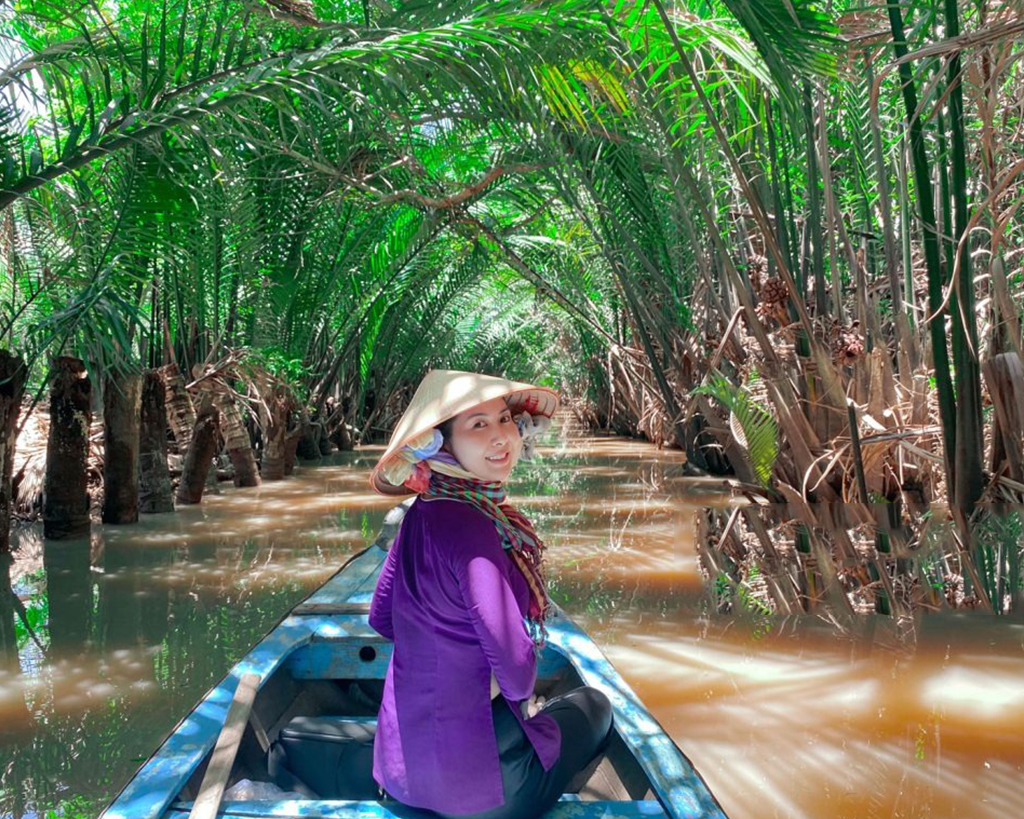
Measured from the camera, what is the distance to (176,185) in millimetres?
6004

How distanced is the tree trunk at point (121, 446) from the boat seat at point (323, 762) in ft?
16.7

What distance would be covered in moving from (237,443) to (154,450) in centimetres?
200

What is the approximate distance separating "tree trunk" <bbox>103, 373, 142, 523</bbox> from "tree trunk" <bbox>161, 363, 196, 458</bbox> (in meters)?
1.36

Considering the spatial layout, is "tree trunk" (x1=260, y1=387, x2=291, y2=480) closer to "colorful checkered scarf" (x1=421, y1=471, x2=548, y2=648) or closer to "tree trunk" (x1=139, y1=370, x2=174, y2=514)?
"tree trunk" (x1=139, y1=370, x2=174, y2=514)

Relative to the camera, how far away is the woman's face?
201 cm

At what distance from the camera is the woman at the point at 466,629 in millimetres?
1850

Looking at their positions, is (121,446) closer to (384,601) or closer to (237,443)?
(237,443)

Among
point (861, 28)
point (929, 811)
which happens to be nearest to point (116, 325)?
point (861, 28)

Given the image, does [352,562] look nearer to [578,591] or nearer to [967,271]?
[578,591]

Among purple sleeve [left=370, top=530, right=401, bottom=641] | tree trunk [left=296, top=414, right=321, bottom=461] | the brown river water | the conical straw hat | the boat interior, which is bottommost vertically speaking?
the brown river water

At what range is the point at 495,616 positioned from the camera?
180cm

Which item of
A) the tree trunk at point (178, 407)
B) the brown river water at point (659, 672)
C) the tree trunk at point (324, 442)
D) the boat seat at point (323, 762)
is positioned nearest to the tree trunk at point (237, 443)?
the tree trunk at point (178, 407)

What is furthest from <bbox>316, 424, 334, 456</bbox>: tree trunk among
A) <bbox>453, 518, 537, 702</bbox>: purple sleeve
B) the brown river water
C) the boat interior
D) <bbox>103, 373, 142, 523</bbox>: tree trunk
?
<bbox>453, 518, 537, 702</bbox>: purple sleeve

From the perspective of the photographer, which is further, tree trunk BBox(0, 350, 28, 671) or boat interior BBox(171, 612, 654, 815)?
tree trunk BBox(0, 350, 28, 671)
